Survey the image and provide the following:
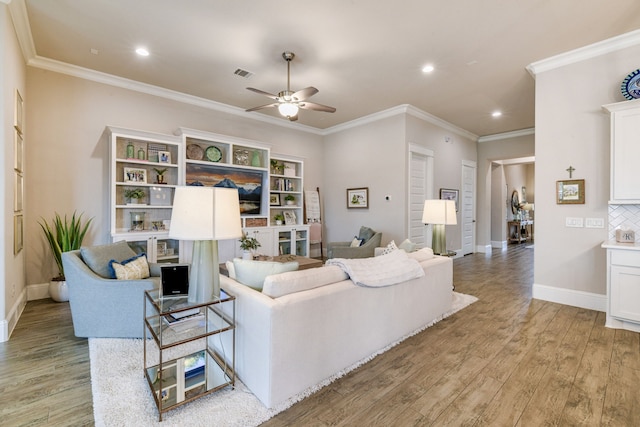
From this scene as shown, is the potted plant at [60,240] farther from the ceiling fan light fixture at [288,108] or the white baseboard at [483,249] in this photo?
the white baseboard at [483,249]

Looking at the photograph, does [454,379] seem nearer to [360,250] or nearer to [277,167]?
[360,250]

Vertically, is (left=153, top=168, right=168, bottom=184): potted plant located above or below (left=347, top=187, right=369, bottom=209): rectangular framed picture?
above

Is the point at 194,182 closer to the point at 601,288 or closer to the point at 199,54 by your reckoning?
the point at 199,54

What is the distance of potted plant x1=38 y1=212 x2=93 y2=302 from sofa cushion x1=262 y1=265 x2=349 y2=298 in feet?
11.0

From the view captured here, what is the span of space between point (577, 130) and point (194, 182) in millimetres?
5567

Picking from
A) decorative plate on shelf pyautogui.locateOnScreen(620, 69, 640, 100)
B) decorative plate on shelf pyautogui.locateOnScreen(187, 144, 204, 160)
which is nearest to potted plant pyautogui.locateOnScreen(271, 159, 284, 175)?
decorative plate on shelf pyautogui.locateOnScreen(187, 144, 204, 160)

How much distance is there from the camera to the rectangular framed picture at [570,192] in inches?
146

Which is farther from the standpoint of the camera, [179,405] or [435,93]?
[435,93]

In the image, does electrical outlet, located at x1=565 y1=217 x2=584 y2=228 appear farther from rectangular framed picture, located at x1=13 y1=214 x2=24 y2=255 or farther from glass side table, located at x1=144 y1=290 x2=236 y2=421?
rectangular framed picture, located at x1=13 y1=214 x2=24 y2=255

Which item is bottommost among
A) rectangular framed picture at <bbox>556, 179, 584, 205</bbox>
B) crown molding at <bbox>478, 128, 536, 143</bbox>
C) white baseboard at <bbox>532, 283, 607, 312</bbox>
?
white baseboard at <bbox>532, 283, 607, 312</bbox>

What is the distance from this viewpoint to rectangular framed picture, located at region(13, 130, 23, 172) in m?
3.10

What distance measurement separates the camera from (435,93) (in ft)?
16.4

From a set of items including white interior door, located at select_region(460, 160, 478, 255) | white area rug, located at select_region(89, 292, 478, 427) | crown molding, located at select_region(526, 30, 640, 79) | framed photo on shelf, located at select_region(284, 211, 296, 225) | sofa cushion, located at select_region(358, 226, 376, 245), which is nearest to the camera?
white area rug, located at select_region(89, 292, 478, 427)

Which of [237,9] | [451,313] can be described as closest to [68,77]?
[237,9]
